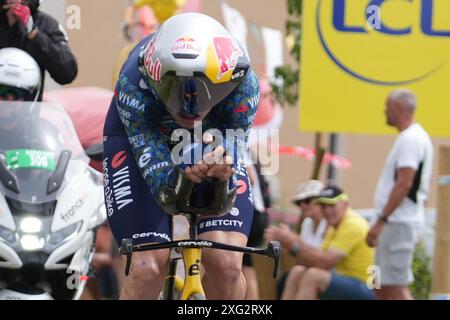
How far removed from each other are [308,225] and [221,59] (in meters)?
4.80

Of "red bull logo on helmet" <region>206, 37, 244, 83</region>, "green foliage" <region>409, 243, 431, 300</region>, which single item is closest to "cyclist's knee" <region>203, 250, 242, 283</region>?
"red bull logo on helmet" <region>206, 37, 244, 83</region>

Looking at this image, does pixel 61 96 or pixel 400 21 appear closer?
pixel 61 96

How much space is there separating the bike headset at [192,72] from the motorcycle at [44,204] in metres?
1.37

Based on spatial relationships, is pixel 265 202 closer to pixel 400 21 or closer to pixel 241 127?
pixel 400 21

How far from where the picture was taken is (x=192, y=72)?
493 cm

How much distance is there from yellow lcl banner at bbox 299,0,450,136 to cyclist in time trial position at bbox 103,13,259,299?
3062mm

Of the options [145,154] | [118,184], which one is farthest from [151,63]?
[118,184]

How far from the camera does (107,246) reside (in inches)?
380

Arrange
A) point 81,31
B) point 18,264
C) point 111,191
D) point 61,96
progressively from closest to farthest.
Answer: point 111,191 → point 18,264 → point 61,96 → point 81,31

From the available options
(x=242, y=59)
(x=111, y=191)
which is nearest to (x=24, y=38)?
(x=111, y=191)

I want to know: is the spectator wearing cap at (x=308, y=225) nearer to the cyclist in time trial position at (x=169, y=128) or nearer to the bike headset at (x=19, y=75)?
the bike headset at (x=19, y=75)

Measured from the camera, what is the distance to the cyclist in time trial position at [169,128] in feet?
16.3

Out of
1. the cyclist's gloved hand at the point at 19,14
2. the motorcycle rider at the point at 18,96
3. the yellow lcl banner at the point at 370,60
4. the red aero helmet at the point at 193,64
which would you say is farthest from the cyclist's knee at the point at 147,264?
the yellow lcl banner at the point at 370,60

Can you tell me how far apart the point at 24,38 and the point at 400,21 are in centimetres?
299
